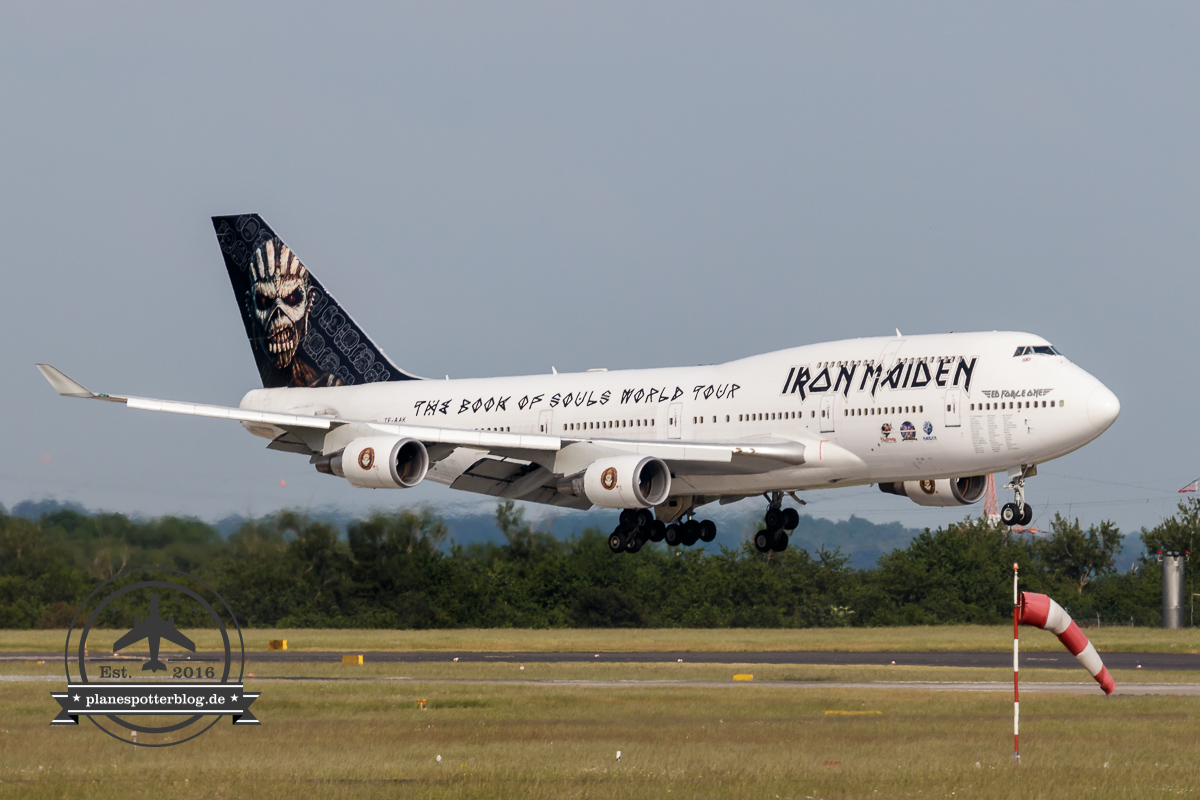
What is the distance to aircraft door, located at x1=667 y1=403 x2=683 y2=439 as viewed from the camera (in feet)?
147

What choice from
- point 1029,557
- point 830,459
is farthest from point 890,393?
point 1029,557

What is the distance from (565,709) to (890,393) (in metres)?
15.0

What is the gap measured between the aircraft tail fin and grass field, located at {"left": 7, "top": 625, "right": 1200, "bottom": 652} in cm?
995

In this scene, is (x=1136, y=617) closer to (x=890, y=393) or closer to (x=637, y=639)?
(x=637, y=639)

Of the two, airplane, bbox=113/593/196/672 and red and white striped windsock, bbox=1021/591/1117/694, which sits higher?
red and white striped windsock, bbox=1021/591/1117/694

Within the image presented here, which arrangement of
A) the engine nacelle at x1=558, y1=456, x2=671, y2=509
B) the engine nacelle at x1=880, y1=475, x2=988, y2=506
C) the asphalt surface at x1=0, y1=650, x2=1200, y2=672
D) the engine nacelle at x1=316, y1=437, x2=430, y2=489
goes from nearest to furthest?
1. the engine nacelle at x1=558, y1=456, x2=671, y2=509
2. the engine nacelle at x1=316, y1=437, x2=430, y2=489
3. the asphalt surface at x1=0, y1=650, x2=1200, y2=672
4. the engine nacelle at x1=880, y1=475, x2=988, y2=506

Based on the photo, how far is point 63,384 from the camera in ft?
129

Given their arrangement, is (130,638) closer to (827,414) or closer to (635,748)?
(635,748)

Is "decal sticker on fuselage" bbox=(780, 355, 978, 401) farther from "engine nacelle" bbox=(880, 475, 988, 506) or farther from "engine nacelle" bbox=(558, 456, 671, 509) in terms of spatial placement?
"engine nacelle" bbox=(880, 475, 988, 506)

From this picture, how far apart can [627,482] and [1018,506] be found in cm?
1055

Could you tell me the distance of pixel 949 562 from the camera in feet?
275

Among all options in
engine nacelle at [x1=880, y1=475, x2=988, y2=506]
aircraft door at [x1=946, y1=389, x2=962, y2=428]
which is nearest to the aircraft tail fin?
engine nacelle at [x1=880, y1=475, x2=988, y2=506]

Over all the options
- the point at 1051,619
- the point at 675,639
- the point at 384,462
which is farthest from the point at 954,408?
the point at 675,639

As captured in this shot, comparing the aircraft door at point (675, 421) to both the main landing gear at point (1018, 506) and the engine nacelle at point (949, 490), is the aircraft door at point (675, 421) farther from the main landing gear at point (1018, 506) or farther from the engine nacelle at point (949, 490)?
the main landing gear at point (1018, 506)
